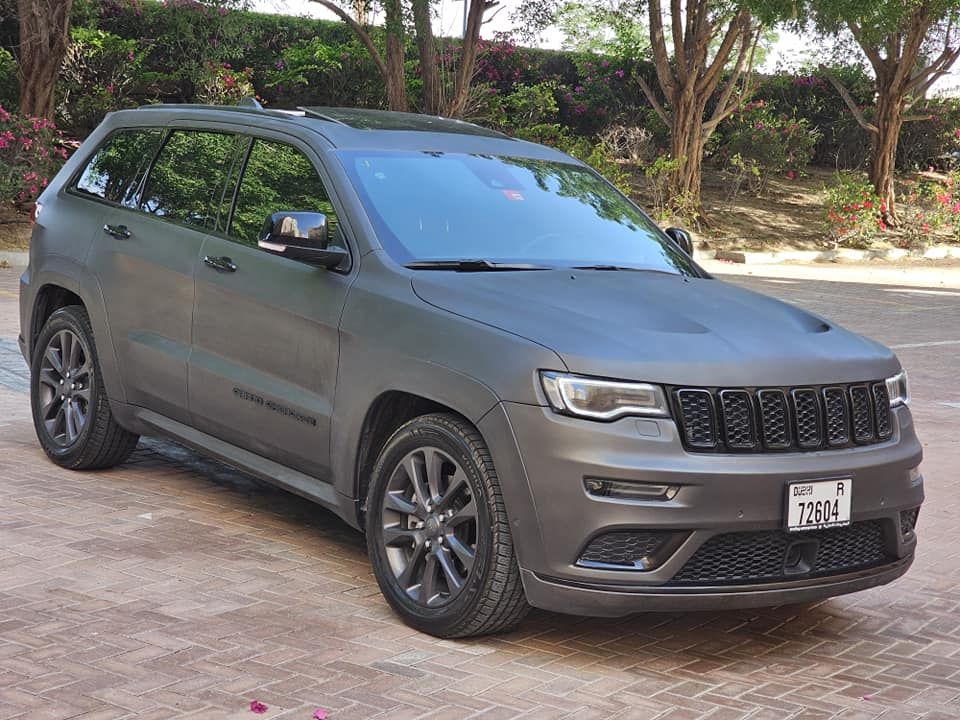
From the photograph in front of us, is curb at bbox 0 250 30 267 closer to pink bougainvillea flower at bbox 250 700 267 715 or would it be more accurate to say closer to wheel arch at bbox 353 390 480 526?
wheel arch at bbox 353 390 480 526

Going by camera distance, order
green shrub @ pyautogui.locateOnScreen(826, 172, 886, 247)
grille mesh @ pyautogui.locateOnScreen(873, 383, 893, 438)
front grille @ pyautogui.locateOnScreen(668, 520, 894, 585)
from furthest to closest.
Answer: green shrub @ pyautogui.locateOnScreen(826, 172, 886, 247)
grille mesh @ pyautogui.locateOnScreen(873, 383, 893, 438)
front grille @ pyautogui.locateOnScreen(668, 520, 894, 585)

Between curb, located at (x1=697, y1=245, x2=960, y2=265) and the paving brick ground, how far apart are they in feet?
63.9

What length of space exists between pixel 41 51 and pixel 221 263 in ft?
54.1

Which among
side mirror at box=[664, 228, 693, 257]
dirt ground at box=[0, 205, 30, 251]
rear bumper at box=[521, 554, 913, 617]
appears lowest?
dirt ground at box=[0, 205, 30, 251]

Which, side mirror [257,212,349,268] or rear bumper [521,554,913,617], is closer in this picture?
rear bumper [521,554,913,617]

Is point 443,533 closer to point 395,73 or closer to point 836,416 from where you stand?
point 836,416

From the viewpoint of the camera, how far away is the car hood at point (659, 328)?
14.9 ft

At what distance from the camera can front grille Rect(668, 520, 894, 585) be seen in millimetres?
4566

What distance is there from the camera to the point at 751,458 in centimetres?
450

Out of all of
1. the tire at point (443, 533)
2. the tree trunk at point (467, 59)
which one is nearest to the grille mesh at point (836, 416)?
the tire at point (443, 533)

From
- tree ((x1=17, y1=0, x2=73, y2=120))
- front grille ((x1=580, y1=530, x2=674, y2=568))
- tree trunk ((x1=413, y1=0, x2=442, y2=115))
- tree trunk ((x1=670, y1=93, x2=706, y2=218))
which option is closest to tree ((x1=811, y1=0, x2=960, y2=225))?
tree trunk ((x1=670, y1=93, x2=706, y2=218))

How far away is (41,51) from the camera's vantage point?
826 inches

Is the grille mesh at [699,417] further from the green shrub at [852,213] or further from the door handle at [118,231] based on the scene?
the green shrub at [852,213]

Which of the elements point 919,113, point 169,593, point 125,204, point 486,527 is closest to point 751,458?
point 486,527
